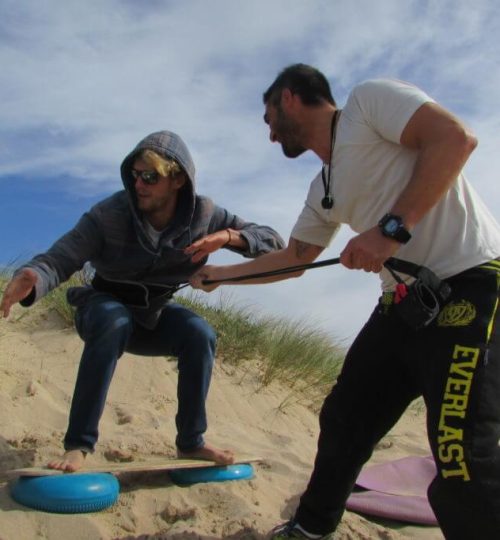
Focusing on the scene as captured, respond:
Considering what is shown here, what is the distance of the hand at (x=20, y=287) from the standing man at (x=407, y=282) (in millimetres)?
1360

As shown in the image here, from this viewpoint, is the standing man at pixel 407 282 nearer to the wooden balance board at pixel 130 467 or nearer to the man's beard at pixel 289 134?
the man's beard at pixel 289 134

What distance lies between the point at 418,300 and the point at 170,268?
183cm

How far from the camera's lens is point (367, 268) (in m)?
2.23

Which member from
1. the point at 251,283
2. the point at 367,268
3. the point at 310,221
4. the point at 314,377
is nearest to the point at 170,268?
the point at 251,283

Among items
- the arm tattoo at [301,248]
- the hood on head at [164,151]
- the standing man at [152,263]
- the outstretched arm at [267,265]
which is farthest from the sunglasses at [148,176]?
the arm tattoo at [301,248]

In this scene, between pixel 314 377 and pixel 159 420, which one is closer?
pixel 159 420

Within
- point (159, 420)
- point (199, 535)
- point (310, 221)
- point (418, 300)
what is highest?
point (310, 221)

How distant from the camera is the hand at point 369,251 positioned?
2180 mm

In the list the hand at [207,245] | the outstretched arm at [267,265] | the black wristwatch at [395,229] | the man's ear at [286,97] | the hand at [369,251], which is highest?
the man's ear at [286,97]

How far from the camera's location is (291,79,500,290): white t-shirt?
2295mm

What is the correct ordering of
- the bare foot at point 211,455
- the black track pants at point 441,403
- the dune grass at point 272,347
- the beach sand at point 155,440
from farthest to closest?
the dune grass at point 272,347
the bare foot at point 211,455
the beach sand at point 155,440
the black track pants at point 441,403

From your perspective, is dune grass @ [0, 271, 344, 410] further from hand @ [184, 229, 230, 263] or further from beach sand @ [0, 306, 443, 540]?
hand @ [184, 229, 230, 263]

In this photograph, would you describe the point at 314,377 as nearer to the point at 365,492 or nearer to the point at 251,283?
the point at 365,492

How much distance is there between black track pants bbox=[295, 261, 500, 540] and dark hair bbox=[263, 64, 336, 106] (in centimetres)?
99
